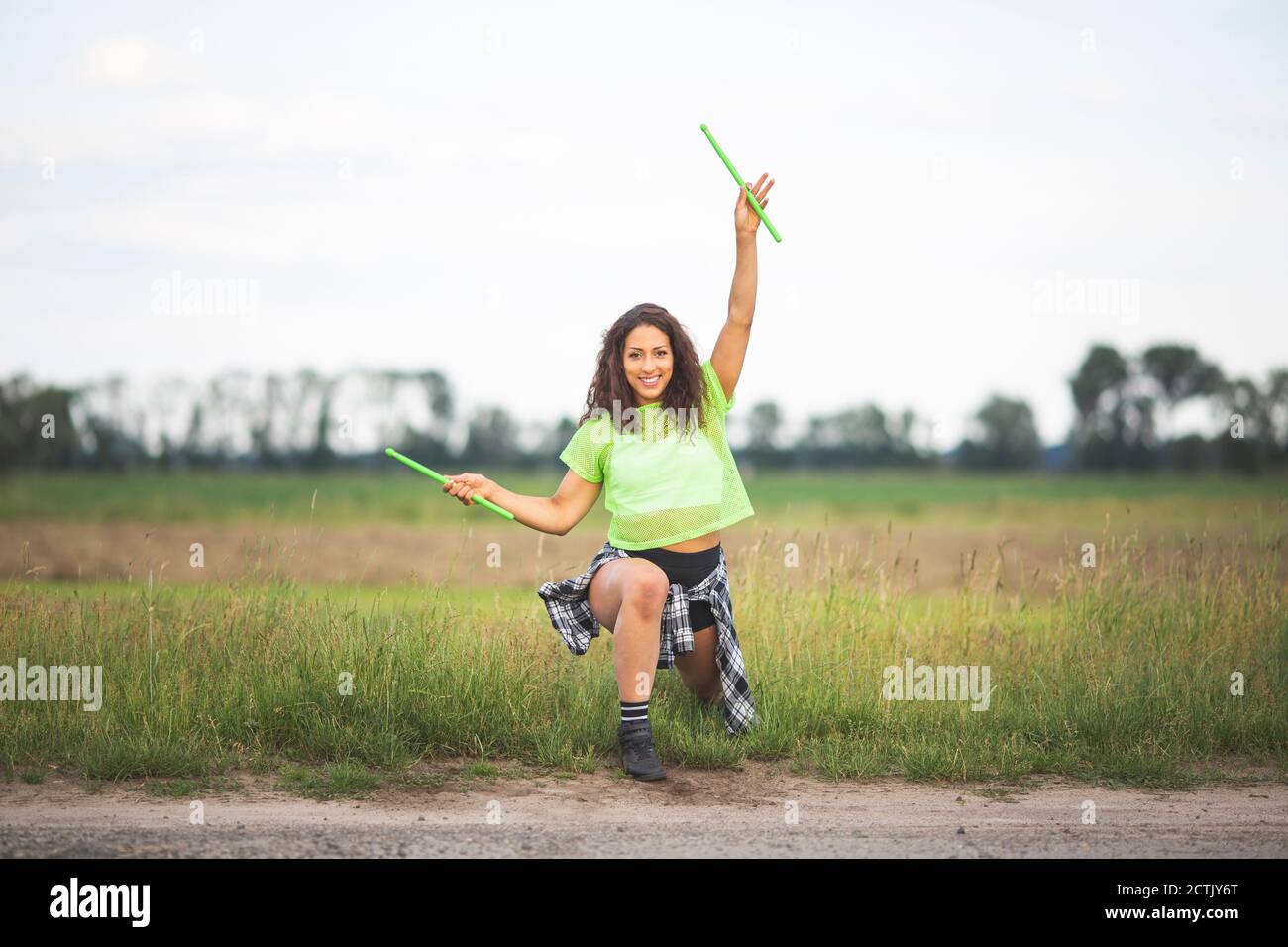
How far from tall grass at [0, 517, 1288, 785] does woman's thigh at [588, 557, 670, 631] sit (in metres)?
0.57

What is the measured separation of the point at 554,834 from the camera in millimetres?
4066

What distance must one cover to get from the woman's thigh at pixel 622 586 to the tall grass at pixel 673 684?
1.88ft

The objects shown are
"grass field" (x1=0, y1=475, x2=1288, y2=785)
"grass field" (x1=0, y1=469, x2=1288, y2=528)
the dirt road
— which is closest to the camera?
the dirt road

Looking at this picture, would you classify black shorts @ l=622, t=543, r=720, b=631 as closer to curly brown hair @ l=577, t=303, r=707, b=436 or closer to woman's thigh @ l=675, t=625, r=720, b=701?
woman's thigh @ l=675, t=625, r=720, b=701

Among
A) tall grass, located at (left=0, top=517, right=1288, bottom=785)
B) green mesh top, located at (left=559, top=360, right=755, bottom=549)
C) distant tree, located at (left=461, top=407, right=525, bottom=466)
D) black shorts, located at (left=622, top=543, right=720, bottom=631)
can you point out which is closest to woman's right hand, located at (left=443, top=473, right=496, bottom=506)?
green mesh top, located at (left=559, top=360, right=755, bottom=549)

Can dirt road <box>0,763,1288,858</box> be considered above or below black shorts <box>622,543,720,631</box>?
below

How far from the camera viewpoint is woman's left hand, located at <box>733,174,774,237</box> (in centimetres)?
523

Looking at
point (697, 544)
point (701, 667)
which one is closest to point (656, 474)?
point (697, 544)

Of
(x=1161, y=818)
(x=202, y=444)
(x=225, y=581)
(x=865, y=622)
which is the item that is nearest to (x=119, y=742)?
(x=225, y=581)

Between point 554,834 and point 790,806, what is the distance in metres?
1.03

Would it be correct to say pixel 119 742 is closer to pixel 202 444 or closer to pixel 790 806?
pixel 790 806

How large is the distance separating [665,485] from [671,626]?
641 millimetres

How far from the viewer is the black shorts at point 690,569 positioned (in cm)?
511

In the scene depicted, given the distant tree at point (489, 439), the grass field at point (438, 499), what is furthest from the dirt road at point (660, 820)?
the distant tree at point (489, 439)
